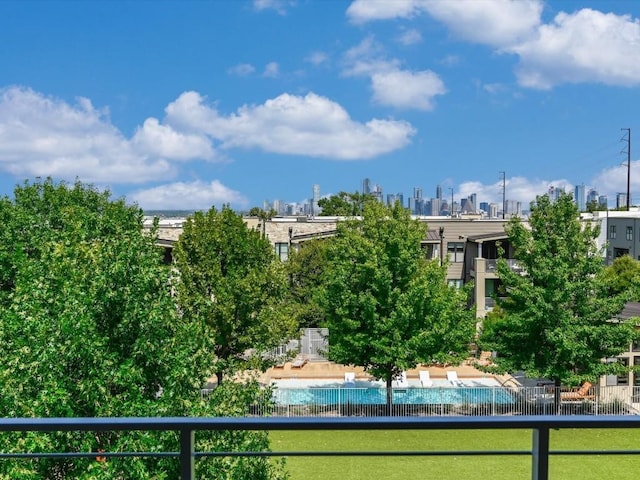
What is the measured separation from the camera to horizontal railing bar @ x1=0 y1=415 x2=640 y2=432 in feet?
7.36

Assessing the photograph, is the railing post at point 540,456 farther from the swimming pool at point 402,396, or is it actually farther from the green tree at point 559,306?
the swimming pool at point 402,396

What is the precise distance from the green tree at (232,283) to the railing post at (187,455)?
17.7 metres

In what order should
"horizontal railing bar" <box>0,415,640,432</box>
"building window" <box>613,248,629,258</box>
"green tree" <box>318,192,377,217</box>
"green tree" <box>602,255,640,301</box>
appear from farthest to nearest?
1. "green tree" <box>318,192,377,217</box>
2. "building window" <box>613,248,629,258</box>
3. "green tree" <box>602,255,640,301</box>
4. "horizontal railing bar" <box>0,415,640,432</box>

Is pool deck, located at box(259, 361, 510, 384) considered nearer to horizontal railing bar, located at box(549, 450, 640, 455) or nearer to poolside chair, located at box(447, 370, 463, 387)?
poolside chair, located at box(447, 370, 463, 387)

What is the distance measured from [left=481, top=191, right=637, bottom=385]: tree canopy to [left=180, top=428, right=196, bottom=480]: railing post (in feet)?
66.9

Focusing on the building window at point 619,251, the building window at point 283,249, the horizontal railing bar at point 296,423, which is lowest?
the horizontal railing bar at point 296,423

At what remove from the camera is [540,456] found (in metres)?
2.45

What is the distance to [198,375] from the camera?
11.6m

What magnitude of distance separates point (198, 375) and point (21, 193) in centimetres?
2065

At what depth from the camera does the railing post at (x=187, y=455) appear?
240cm

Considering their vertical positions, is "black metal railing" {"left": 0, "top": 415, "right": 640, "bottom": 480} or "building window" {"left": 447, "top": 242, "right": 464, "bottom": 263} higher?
"building window" {"left": 447, "top": 242, "right": 464, "bottom": 263}

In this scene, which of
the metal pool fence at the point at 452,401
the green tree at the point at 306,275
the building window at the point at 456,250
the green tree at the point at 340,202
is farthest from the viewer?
the green tree at the point at 340,202

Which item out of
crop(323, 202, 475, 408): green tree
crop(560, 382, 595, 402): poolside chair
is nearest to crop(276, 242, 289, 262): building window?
crop(323, 202, 475, 408): green tree

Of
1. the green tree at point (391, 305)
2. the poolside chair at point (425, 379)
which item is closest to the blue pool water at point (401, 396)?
the green tree at point (391, 305)
